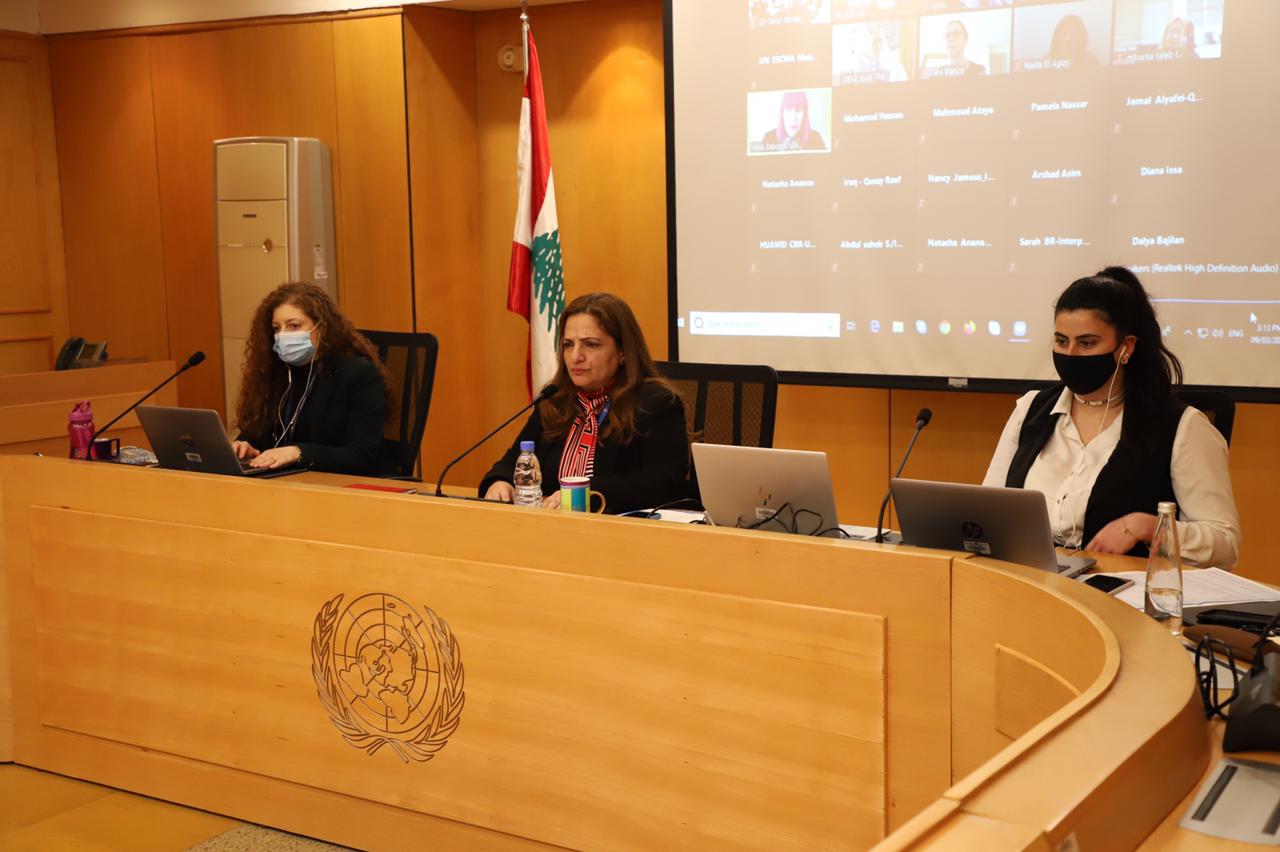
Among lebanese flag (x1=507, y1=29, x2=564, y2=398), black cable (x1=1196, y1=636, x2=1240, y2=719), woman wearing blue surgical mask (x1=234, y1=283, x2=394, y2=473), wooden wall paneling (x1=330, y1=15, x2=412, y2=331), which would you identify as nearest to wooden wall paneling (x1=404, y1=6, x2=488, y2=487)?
wooden wall paneling (x1=330, y1=15, x2=412, y2=331)

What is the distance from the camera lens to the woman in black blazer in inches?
127

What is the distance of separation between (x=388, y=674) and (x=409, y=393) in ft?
5.04

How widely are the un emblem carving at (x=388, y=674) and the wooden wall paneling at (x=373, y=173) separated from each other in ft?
10.1

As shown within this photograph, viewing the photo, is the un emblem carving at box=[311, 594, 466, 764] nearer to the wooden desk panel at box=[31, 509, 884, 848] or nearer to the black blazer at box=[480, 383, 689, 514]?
the wooden desk panel at box=[31, 509, 884, 848]

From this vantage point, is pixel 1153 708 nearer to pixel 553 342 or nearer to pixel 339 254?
pixel 553 342

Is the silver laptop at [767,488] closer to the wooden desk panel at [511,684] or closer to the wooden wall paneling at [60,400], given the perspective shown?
the wooden desk panel at [511,684]

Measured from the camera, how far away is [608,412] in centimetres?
329

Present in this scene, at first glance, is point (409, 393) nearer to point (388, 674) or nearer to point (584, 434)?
point (584, 434)

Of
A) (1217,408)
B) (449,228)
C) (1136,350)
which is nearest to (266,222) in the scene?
(449,228)

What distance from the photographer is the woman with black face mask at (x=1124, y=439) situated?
2.63 metres

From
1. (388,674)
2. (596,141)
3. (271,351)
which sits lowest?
(388,674)

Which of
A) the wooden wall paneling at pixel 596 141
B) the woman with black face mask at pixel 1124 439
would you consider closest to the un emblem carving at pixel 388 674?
the woman with black face mask at pixel 1124 439

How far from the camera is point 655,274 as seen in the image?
534 cm

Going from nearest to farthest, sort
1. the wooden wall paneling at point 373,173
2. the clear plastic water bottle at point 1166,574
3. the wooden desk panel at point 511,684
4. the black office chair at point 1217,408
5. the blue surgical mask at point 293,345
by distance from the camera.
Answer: the clear plastic water bottle at point 1166,574
the wooden desk panel at point 511,684
the black office chair at point 1217,408
the blue surgical mask at point 293,345
the wooden wall paneling at point 373,173
